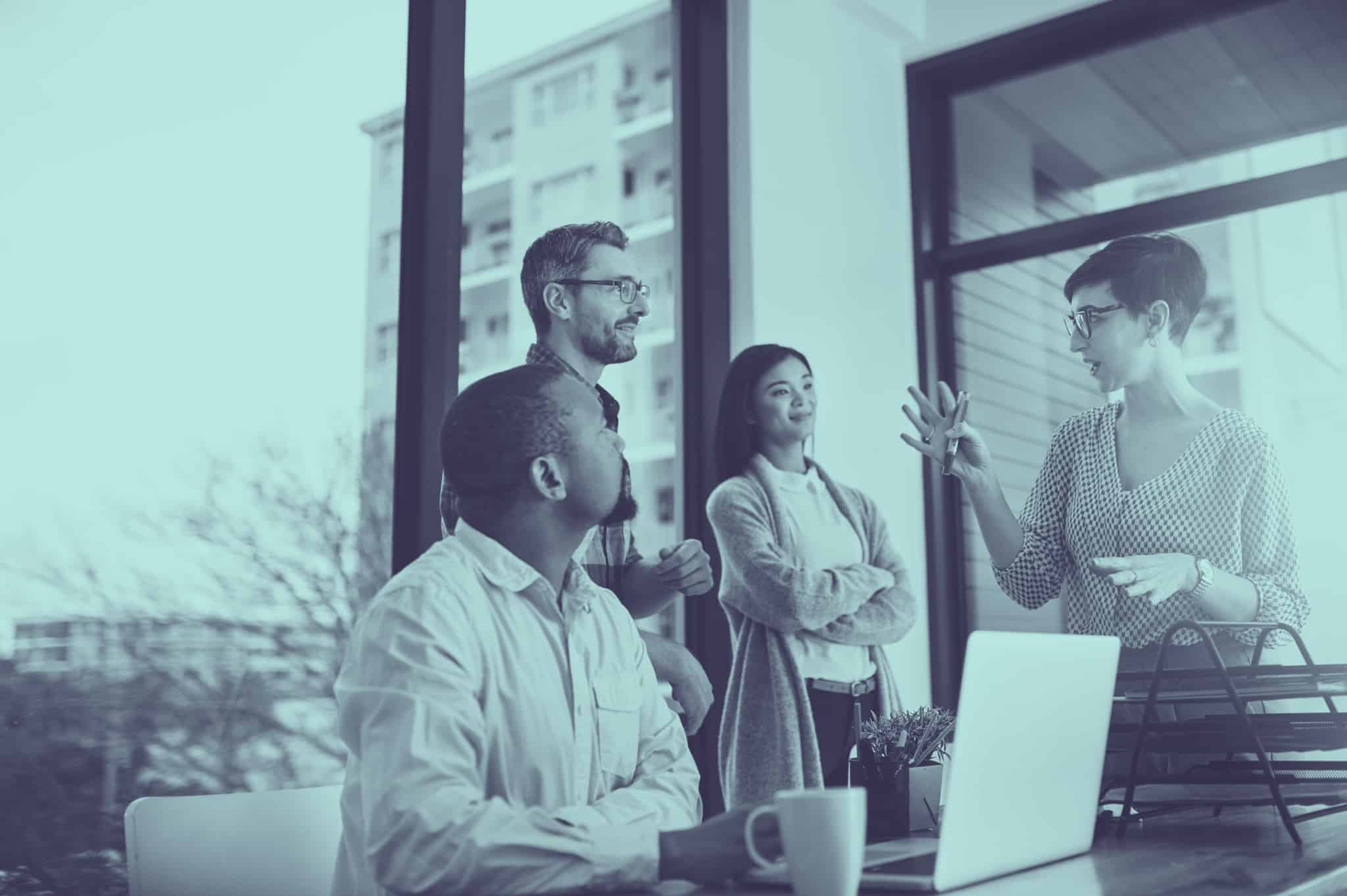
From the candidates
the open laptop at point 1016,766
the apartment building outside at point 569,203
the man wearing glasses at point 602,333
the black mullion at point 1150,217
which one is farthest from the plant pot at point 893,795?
the black mullion at point 1150,217

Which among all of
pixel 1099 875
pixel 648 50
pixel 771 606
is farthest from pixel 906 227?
pixel 1099 875

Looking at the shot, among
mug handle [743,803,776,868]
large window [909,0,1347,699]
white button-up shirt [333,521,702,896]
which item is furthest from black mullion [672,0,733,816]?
mug handle [743,803,776,868]

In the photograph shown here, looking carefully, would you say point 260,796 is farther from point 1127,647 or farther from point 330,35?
point 330,35

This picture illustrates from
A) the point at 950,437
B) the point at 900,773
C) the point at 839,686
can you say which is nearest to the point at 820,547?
the point at 839,686

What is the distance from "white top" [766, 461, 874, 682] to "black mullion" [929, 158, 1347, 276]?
59.6 inches

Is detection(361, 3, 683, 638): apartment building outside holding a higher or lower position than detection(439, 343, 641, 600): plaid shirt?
higher

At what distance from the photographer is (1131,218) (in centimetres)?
384

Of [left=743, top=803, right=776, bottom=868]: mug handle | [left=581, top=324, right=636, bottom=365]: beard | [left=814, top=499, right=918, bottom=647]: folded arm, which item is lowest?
[left=743, top=803, right=776, bottom=868]: mug handle

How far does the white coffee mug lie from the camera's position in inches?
34.3

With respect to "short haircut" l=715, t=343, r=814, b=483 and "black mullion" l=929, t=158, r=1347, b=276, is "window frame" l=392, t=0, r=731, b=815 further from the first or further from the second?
"black mullion" l=929, t=158, r=1347, b=276

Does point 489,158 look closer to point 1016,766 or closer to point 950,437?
point 950,437

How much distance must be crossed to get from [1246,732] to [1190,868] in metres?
0.20

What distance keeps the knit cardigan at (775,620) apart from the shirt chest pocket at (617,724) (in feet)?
4.01

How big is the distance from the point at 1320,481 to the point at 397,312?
2.48 meters
